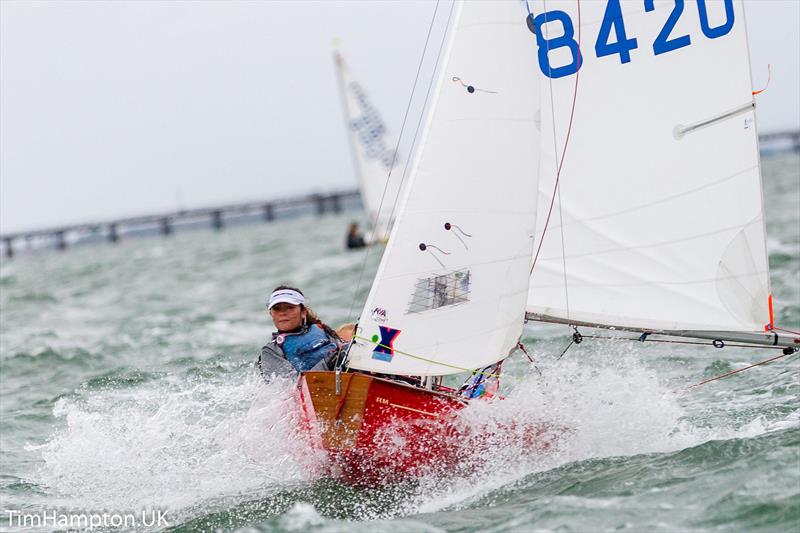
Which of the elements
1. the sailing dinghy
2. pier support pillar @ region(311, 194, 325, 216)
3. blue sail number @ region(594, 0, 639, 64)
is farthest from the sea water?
pier support pillar @ region(311, 194, 325, 216)

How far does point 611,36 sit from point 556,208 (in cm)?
99

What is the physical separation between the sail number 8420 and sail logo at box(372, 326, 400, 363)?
5.51 feet

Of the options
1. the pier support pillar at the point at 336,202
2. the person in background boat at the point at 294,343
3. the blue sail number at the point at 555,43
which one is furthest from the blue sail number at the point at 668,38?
the pier support pillar at the point at 336,202

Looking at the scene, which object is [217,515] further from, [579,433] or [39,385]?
[39,385]

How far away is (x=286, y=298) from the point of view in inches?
232

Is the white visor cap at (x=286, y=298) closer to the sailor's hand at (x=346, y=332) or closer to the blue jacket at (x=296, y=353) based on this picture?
the blue jacket at (x=296, y=353)

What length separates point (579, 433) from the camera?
5766mm

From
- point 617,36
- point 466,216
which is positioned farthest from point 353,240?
point 466,216

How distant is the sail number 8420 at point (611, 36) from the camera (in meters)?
5.35

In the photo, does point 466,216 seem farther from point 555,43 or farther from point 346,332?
point 346,332

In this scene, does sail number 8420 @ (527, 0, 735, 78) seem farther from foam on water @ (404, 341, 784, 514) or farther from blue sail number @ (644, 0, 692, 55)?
foam on water @ (404, 341, 784, 514)

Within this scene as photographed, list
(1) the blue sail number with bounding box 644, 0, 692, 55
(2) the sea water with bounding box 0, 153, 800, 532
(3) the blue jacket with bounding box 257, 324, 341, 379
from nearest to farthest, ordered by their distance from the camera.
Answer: (2) the sea water with bounding box 0, 153, 800, 532, (1) the blue sail number with bounding box 644, 0, 692, 55, (3) the blue jacket with bounding box 257, 324, 341, 379

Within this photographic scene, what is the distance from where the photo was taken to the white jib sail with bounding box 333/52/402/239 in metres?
22.2

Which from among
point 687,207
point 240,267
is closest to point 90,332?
point 240,267
